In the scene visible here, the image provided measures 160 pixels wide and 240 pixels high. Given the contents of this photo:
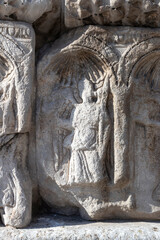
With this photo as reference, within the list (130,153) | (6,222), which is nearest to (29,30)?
(130,153)

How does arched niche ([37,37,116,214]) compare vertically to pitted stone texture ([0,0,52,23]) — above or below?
below

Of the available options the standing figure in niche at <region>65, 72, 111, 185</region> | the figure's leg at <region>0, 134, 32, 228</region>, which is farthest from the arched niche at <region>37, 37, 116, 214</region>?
the figure's leg at <region>0, 134, 32, 228</region>

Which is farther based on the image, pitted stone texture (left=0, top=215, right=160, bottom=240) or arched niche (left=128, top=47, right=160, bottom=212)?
arched niche (left=128, top=47, right=160, bottom=212)

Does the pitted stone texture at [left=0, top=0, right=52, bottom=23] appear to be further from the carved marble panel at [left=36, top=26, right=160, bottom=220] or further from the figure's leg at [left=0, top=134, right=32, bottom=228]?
the figure's leg at [left=0, top=134, right=32, bottom=228]

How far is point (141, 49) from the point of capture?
2164mm

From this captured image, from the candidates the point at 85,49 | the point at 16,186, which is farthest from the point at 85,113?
the point at 16,186

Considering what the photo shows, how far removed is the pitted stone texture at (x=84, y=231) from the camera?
2.06 meters

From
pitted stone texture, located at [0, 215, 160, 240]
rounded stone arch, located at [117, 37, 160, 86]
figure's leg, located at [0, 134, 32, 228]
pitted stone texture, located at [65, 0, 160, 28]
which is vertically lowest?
pitted stone texture, located at [0, 215, 160, 240]

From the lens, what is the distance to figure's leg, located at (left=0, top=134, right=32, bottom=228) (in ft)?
6.96

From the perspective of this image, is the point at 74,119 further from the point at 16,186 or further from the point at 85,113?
the point at 16,186

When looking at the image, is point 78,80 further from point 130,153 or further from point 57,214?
point 57,214

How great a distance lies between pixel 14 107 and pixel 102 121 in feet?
1.56

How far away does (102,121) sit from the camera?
85.5 inches

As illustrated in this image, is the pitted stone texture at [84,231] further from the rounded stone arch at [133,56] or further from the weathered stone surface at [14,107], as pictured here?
the rounded stone arch at [133,56]
